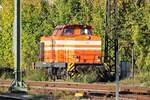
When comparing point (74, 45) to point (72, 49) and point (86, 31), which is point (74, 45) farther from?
point (86, 31)

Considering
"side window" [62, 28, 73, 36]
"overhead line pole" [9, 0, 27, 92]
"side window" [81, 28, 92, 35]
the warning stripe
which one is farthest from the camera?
the warning stripe

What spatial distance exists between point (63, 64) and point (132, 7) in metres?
8.91

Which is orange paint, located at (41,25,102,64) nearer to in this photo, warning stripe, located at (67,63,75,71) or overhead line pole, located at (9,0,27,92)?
warning stripe, located at (67,63,75,71)

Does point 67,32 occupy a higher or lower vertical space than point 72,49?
higher

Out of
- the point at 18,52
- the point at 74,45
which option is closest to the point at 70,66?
the point at 74,45

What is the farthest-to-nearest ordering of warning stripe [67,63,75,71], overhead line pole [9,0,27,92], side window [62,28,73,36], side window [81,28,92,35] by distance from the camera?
warning stripe [67,63,75,71] < side window [81,28,92,35] < side window [62,28,73,36] < overhead line pole [9,0,27,92]

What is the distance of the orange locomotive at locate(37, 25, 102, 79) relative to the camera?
2564 cm

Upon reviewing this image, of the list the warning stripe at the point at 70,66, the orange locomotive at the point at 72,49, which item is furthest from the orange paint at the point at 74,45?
the warning stripe at the point at 70,66

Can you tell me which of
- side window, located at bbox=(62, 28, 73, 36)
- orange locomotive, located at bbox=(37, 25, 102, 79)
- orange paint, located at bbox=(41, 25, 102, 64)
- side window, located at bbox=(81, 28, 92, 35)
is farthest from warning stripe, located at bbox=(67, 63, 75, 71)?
side window, located at bbox=(81, 28, 92, 35)

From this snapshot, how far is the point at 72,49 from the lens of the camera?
25969 millimetres

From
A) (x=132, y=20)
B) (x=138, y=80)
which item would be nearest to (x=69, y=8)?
(x=132, y=20)

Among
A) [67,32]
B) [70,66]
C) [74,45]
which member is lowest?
[70,66]

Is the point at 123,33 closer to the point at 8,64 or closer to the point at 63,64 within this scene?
the point at 63,64

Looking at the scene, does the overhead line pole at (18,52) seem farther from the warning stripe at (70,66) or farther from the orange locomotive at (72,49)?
the warning stripe at (70,66)
